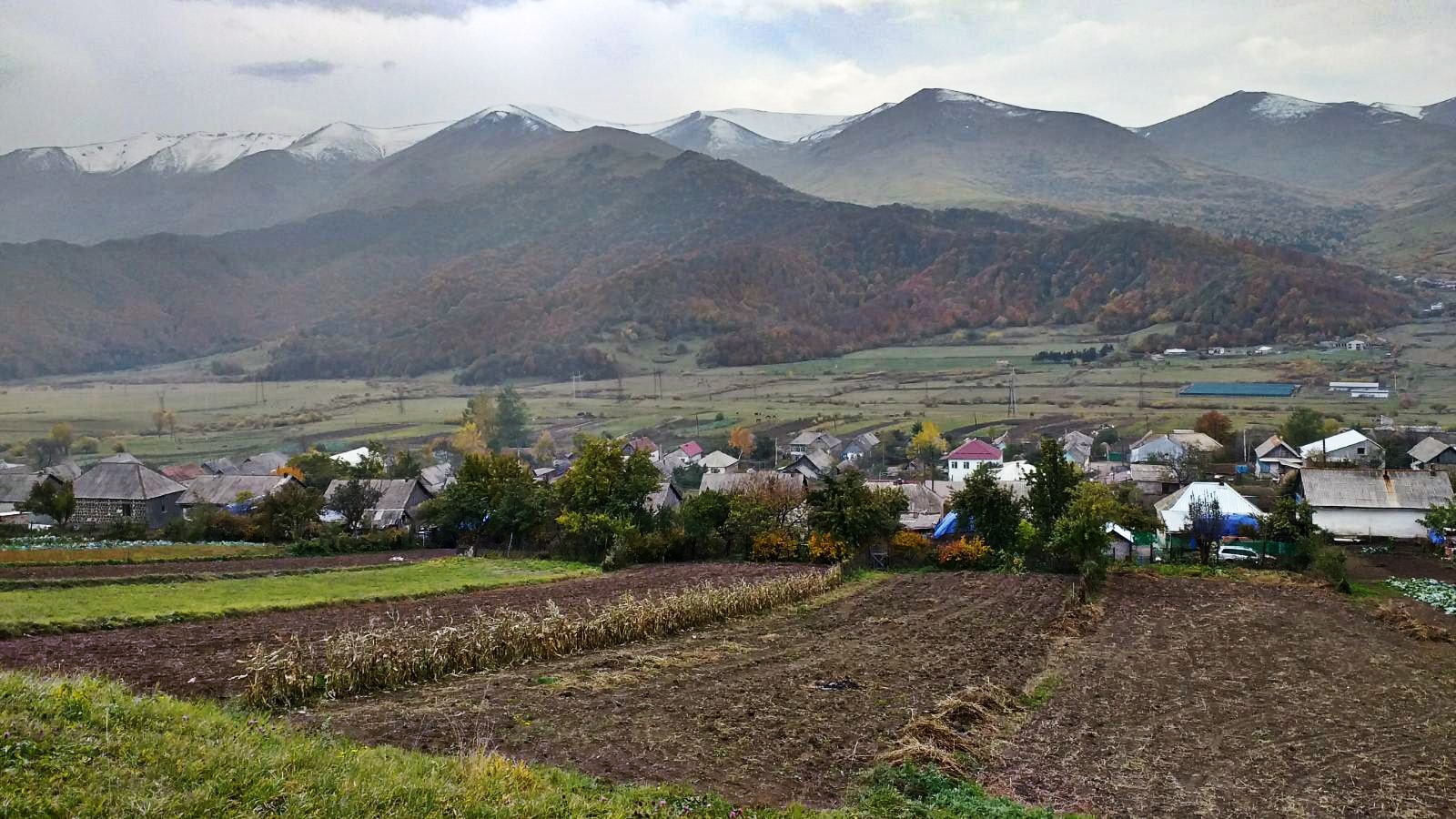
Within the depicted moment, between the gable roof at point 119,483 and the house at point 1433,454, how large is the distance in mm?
77211

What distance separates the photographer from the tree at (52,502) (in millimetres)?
52688

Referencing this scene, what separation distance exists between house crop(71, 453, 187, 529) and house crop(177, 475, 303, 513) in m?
1.40

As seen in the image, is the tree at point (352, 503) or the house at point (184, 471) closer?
the tree at point (352, 503)

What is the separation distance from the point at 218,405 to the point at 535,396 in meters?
47.3

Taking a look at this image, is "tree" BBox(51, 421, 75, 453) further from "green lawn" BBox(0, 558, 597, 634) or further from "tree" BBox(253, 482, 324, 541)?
"green lawn" BBox(0, 558, 597, 634)

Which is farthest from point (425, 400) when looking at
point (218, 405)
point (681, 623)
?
point (681, 623)

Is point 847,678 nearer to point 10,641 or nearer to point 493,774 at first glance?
point 493,774

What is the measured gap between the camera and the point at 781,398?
13212 cm

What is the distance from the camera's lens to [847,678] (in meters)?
17.6

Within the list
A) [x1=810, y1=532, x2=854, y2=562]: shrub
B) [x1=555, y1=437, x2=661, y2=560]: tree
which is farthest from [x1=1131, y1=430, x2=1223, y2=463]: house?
[x1=555, y1=437, x2=661, y2=560]: tree

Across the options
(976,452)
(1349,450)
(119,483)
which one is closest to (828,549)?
(976,452)

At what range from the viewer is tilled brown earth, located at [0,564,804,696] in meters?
16.0

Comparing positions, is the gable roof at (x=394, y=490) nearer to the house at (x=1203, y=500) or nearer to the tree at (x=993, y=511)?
the tree at (x=993, y=511)

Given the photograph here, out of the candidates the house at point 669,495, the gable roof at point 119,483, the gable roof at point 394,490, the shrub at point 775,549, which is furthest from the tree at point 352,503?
the shrub at point 775,549
